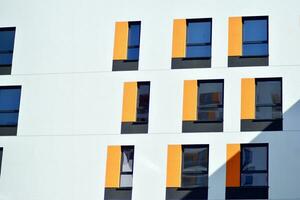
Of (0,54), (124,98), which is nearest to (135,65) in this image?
(124,98)

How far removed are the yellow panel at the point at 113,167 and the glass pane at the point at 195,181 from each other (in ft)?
9.04

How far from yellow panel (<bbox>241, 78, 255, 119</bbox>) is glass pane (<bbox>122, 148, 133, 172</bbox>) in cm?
495

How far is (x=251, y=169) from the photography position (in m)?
33.4

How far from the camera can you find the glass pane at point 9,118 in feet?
119

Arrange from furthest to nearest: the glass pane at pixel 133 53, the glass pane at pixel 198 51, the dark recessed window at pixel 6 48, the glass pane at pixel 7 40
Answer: the glass pane at pixel 7 40
the dark recessed window at pixel 6 48
the glass pane at pixel 133 53
the glass pane at pixel 198 51

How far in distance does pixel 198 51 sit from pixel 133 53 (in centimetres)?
288

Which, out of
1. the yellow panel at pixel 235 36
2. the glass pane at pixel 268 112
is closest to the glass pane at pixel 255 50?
the yellow panel at pixel 235 36

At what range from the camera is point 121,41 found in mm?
36000

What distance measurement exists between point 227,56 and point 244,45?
0.92 metres

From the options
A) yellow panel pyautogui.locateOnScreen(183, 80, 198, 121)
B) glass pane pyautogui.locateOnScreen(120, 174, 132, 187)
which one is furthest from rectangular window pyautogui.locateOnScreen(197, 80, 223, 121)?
glass pane pyautogui.locateOnScreen(120, 174, 132, 187)

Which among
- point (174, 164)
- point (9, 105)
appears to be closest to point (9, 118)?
point (9, 105)

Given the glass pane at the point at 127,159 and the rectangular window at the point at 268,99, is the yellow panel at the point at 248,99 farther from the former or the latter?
the glass pane at the point at 127,159

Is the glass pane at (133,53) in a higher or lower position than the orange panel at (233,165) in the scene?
higher

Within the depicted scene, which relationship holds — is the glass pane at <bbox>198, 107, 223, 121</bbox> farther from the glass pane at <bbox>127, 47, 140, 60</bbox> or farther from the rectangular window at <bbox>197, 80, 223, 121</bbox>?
the glass pane at <bbox>127, 47, 140, 60</bbox>
